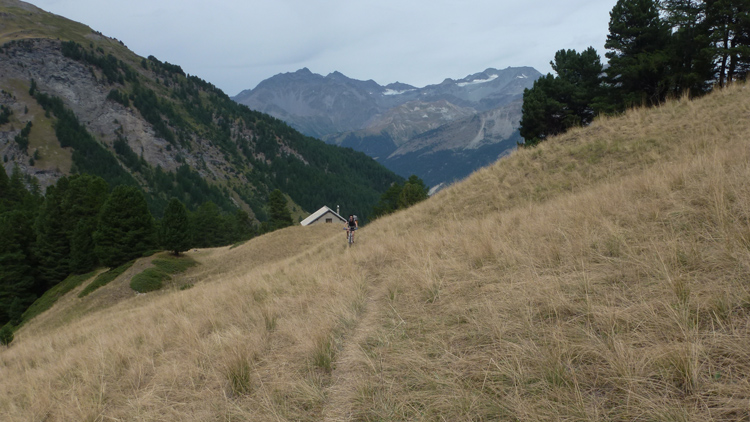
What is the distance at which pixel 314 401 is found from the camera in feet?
10.2

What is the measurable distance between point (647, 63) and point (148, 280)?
138ft

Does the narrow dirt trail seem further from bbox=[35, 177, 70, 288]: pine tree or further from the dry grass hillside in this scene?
bbox=[35, 177, 70, 288]: pine tree

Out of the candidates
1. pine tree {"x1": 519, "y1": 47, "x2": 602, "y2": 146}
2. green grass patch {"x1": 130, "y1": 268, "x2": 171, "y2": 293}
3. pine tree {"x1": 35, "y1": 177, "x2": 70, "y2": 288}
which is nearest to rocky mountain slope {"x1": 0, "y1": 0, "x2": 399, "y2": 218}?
pine tree {"x1": 35, "y1": 177, "x2": 70, "y2": 288}

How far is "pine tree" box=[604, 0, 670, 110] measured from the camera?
25094 mm

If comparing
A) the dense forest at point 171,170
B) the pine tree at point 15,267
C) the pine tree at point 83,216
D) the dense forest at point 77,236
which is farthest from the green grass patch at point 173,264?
the dense forest at point 171,170

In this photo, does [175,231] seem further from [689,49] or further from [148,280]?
[689,49]

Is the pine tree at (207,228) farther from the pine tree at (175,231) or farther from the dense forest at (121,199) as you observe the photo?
the pine tree at (175,231)

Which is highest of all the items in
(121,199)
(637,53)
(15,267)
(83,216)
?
(637,53)

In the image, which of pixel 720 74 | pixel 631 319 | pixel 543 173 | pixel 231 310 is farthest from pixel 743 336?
pixel 720 74

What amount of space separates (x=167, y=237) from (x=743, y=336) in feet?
132

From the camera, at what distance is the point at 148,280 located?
27.8m

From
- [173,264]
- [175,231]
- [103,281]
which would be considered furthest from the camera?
[175,231]

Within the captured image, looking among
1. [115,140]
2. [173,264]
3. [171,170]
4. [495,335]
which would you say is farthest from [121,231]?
[115,140]

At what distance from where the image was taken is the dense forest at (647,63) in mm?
22250
